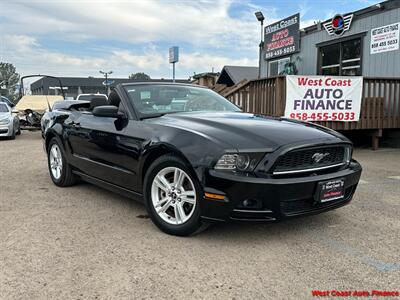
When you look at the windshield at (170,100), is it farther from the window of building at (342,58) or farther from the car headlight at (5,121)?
the car headlight at (5,121)

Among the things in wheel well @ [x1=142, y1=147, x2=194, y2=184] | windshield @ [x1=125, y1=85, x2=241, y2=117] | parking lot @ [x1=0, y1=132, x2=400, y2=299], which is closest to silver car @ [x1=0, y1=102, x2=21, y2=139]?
parking lot @ [x1=0, y1=132, x2=400, y2=299]

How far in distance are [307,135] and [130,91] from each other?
81.7 inches

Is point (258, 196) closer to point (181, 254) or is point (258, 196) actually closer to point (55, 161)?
point (181, 254)

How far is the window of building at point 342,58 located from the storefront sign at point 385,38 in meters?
0.60

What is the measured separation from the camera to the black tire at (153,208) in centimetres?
342

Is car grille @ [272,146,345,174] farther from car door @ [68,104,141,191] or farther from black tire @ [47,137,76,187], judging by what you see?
black tire @ [47,137,76,187]

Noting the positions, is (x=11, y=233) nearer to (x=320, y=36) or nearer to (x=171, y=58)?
(x=320, y=36)

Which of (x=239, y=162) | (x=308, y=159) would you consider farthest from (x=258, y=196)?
(x=308, y=159)

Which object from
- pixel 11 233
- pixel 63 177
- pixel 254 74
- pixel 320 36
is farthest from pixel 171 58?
pixel 11 233

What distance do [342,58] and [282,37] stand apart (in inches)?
135

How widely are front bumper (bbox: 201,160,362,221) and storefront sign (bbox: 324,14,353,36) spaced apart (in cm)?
1027

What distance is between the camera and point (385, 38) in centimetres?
1095

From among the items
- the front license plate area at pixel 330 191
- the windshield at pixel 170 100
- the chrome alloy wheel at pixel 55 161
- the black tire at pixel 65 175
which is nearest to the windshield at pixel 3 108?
the chrome alloy wheel at pixel 55 161

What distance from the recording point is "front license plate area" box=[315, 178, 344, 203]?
11.3ft
